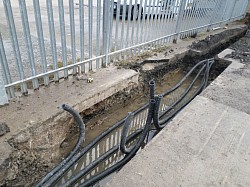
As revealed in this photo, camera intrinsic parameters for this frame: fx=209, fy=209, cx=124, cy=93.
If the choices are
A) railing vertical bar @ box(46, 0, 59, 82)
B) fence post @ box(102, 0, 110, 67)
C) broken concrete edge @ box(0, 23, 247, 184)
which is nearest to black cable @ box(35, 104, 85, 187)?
broken concrete edge @ box(0, 23, 247, 184)

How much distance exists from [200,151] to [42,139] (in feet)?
5.23

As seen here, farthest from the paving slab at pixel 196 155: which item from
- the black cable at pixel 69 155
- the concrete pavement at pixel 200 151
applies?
the black cable at pixel 69 155

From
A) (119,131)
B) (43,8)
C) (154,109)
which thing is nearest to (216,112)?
(154,109)

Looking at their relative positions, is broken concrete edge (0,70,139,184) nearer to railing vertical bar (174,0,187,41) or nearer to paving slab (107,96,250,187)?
paving slab (107,96,250,187)

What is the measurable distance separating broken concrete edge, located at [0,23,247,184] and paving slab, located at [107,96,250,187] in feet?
2.92

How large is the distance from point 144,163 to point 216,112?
1289 millimetres

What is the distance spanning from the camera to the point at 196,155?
196 centimetres

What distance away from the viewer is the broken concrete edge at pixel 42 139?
5.98ft

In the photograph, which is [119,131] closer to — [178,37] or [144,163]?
[144,163]

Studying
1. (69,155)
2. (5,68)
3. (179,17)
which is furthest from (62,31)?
(179,17)

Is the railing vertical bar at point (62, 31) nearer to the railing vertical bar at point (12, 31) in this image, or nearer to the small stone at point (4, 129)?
the railing vertical bar at point (12, 31)

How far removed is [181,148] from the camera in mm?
2029

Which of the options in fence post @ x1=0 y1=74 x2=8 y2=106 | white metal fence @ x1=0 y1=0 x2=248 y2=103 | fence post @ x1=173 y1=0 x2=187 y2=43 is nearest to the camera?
fence post @ x1=0 y1=74 x2=8 y2=106

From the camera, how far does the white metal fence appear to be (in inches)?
89.1
